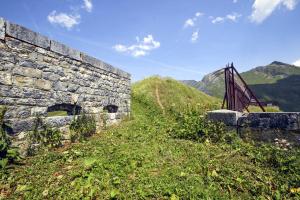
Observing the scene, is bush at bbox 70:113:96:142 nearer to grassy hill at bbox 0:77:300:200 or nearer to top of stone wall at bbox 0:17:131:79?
grassy hill at bbox 0:77:300:200

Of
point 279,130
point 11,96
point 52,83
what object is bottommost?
point 279,130

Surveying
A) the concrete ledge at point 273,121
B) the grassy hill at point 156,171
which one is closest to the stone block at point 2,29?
the grassy hill at point 156,171

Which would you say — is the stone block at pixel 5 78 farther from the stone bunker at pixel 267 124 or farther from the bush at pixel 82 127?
the stone bunker at pixel 267 124

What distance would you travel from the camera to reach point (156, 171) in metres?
4.74

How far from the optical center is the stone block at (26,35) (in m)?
4.95

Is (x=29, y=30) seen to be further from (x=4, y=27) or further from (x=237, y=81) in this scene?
(x=237, y=81)

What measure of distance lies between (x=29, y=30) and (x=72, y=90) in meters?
2.08

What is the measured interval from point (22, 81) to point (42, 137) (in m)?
1.45

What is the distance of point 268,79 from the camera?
178 metres

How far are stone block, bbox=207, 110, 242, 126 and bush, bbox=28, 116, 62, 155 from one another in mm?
4594

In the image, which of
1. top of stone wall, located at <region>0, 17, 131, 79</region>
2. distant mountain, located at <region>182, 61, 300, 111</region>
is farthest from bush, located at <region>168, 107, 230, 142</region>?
distant mountain, located at <region>182, 61, 300, 111</region>

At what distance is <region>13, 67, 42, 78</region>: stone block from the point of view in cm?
514

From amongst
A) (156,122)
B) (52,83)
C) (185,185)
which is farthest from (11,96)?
(156,122)

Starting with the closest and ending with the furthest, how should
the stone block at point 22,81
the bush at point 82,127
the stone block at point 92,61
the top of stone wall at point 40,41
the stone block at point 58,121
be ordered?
the top of stone wall at point 40,41 < the stone block at point 22,81 < the stone block at point 58,121 < the bush at point 82,127 < the stone block at point 92,61
